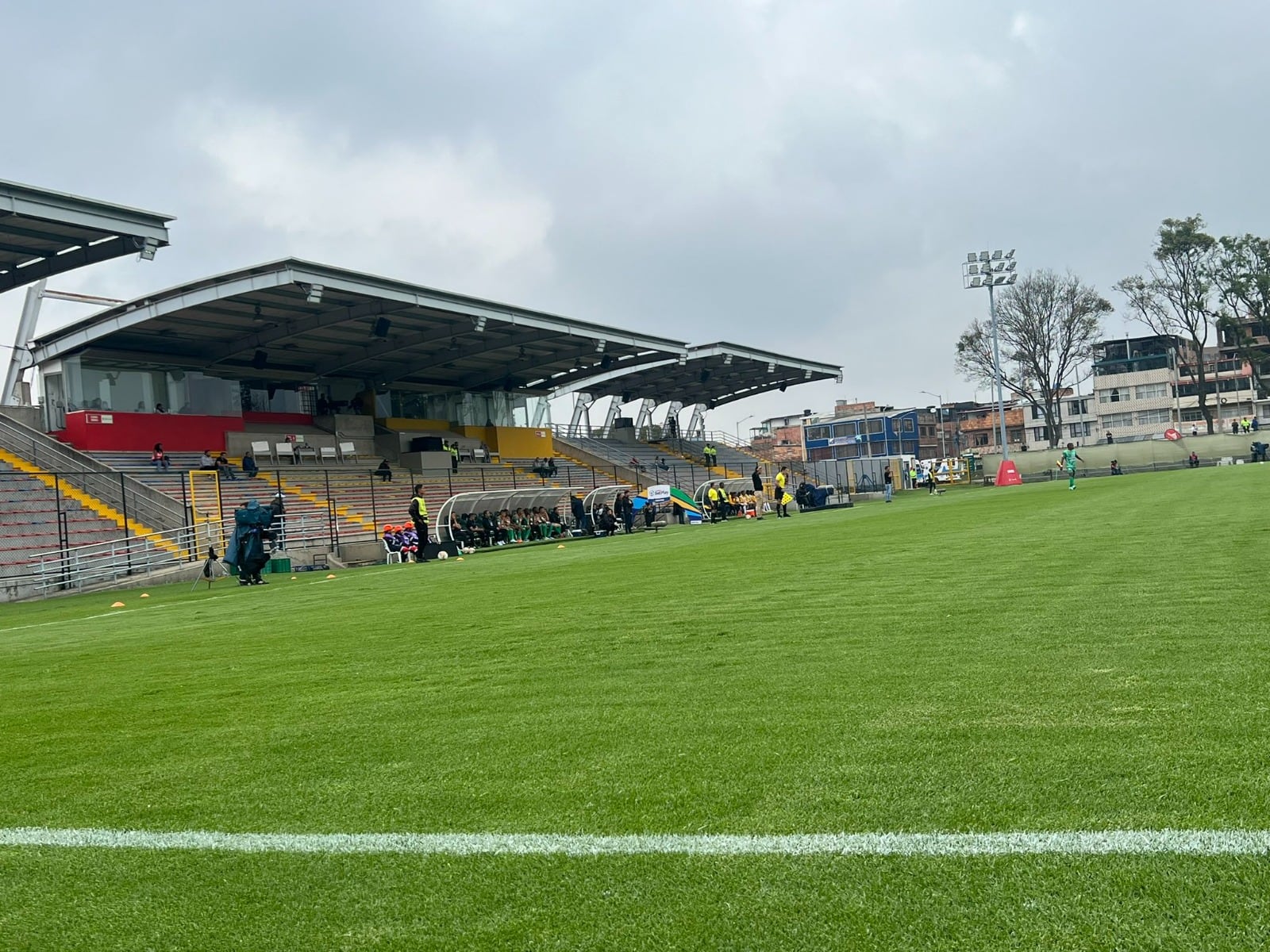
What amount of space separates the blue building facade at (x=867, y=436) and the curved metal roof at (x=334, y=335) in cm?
6317

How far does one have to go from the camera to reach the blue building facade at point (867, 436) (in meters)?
108

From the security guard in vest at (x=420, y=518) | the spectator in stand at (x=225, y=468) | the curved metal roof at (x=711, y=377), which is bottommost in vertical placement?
the security guard in vest at (x=420, y=518)

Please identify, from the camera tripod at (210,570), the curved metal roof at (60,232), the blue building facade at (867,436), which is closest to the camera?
the camera tripod at (210,570)

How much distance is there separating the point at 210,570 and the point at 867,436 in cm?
8986

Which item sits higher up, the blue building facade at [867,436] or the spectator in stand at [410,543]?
the blue building facade at [867,436]

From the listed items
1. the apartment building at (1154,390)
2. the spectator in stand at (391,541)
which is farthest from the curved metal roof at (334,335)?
the apartment building at (1154,390)

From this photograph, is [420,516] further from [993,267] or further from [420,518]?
[993,267]

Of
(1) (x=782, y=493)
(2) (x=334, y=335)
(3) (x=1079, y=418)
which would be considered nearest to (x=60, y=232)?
(2) (x=334, y=335)

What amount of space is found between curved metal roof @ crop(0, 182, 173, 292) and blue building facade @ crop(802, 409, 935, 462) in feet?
282

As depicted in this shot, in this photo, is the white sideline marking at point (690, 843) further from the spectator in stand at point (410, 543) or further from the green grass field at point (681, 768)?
the spectator in stand at point (410, 543)

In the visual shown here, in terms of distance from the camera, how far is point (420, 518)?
25531mm

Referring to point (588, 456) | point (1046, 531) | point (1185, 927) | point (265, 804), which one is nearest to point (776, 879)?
point (1185, 927)

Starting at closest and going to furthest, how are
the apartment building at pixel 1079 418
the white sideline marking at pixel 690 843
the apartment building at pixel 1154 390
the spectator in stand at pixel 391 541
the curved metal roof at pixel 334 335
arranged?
1. the white sideline marking at pixel 690 843
2. the spectator in stand at pixel 391 541
3. the curved metal roof at pixel 334 335
4. the apartment building at pixel 1154 390
5. the apartment building at pixel 1079 418

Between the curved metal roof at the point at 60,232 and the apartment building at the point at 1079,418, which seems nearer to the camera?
the curved metal roof at the point at 60,232
